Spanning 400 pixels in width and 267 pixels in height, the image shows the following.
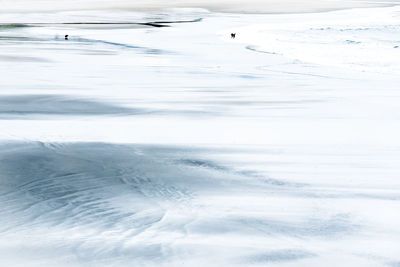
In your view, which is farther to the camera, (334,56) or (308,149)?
(334,56)

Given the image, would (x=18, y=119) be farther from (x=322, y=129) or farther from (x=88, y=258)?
(x=88, y=258)

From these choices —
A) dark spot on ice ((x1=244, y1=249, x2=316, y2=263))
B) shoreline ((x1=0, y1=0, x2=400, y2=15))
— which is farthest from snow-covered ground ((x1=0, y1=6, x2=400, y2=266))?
shoreline ((x1=0, y1=0, x2=400, y2=15))

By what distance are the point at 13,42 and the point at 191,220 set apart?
13.4 m

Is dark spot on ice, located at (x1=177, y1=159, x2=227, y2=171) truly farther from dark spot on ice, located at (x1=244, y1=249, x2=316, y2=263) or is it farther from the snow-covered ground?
dark spot on ice, located at (x1=244, y1=249, x2=316, y2=263)

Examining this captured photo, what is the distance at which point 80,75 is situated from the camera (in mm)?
10203

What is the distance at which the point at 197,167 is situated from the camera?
5051mm

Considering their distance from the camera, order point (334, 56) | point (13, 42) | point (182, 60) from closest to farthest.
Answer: point (182, 60)
point (334, 56)
point (13, 42)

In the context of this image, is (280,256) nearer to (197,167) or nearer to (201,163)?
(197,167)

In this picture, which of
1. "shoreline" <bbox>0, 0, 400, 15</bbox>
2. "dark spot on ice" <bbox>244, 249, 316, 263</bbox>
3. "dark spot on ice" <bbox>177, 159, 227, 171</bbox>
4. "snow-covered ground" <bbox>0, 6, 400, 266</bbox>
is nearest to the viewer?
"dark spot on ice" <bbox>244, 249, 316, 263</bbox>

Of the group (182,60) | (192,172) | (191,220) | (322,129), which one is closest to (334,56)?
(182,60)

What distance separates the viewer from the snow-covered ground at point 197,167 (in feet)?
11.6

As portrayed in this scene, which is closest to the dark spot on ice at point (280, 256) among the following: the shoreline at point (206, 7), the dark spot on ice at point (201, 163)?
the dark spot on ice at point (201, 163)

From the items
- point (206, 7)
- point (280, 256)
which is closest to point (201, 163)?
point (280, 256)

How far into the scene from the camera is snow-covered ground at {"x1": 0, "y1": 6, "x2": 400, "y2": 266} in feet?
11.6
